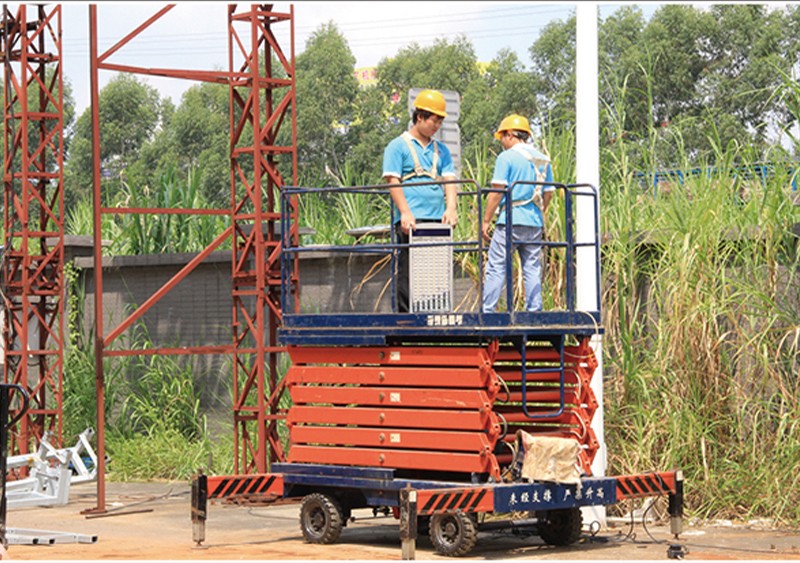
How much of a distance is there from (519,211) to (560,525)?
2.62 meters

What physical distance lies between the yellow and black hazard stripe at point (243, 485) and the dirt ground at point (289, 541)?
1.40 feet

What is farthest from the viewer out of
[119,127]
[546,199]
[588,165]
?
[119,127]

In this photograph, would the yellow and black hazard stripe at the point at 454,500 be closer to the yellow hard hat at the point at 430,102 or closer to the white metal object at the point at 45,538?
the yellow hard hat at the point at 430,102

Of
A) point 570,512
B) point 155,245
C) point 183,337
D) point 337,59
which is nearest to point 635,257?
point 570,512

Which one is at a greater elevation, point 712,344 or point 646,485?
point 712,344

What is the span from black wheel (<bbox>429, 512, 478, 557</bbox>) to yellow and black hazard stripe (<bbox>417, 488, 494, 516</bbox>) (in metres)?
0.20

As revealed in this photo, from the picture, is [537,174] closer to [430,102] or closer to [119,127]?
[430,102]

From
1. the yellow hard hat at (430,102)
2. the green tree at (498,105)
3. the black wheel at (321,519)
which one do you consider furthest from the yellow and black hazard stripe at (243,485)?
the green tree at (498,105)

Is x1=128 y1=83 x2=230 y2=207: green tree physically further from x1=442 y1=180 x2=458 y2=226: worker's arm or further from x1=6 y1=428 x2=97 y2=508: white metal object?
x1=442 y1=180 x2=458 y2=226: worker's arm

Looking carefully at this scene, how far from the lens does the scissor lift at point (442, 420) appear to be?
36.7ft

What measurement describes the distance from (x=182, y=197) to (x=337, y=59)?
4125 cm

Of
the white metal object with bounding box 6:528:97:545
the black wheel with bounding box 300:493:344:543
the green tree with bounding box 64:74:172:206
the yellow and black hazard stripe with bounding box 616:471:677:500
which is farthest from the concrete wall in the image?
the green tree with bounding box 64:74:172:206

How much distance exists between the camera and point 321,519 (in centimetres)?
1212

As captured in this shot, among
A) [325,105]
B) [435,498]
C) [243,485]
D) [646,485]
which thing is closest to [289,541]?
[243,485]
